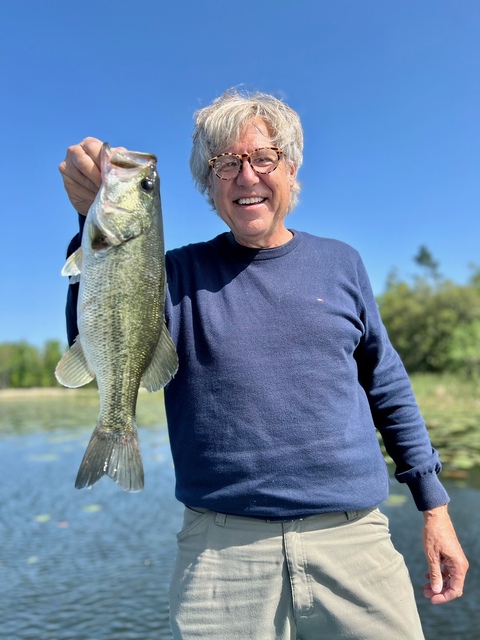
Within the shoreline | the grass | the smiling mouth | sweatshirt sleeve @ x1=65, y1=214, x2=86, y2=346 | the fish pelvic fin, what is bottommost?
the grass

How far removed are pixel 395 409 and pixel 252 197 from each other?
1.07 meters

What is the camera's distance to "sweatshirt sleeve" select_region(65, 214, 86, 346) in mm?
2164

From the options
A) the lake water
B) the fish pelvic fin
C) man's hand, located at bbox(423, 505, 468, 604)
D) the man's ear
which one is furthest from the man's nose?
the lake water

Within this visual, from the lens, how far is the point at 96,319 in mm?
2047

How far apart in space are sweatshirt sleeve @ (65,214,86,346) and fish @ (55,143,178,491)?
0.08 m

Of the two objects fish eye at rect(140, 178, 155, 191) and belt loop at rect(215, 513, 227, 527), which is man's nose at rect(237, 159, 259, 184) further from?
belt loop at rect(215, 513, 227, 527)

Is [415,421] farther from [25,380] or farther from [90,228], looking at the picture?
[25,380]

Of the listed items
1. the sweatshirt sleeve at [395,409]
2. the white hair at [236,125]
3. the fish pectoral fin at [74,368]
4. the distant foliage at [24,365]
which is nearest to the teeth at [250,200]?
the white hair at [236,125]

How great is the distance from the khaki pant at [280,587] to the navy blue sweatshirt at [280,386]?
0.09 m

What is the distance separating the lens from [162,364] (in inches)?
82.3

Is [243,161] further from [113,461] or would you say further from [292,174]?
[113,461]

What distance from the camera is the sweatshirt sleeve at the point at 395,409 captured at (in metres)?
2.42

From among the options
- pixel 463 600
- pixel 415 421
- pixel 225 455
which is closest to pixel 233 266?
pixel 225 455

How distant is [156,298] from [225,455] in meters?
0.61
